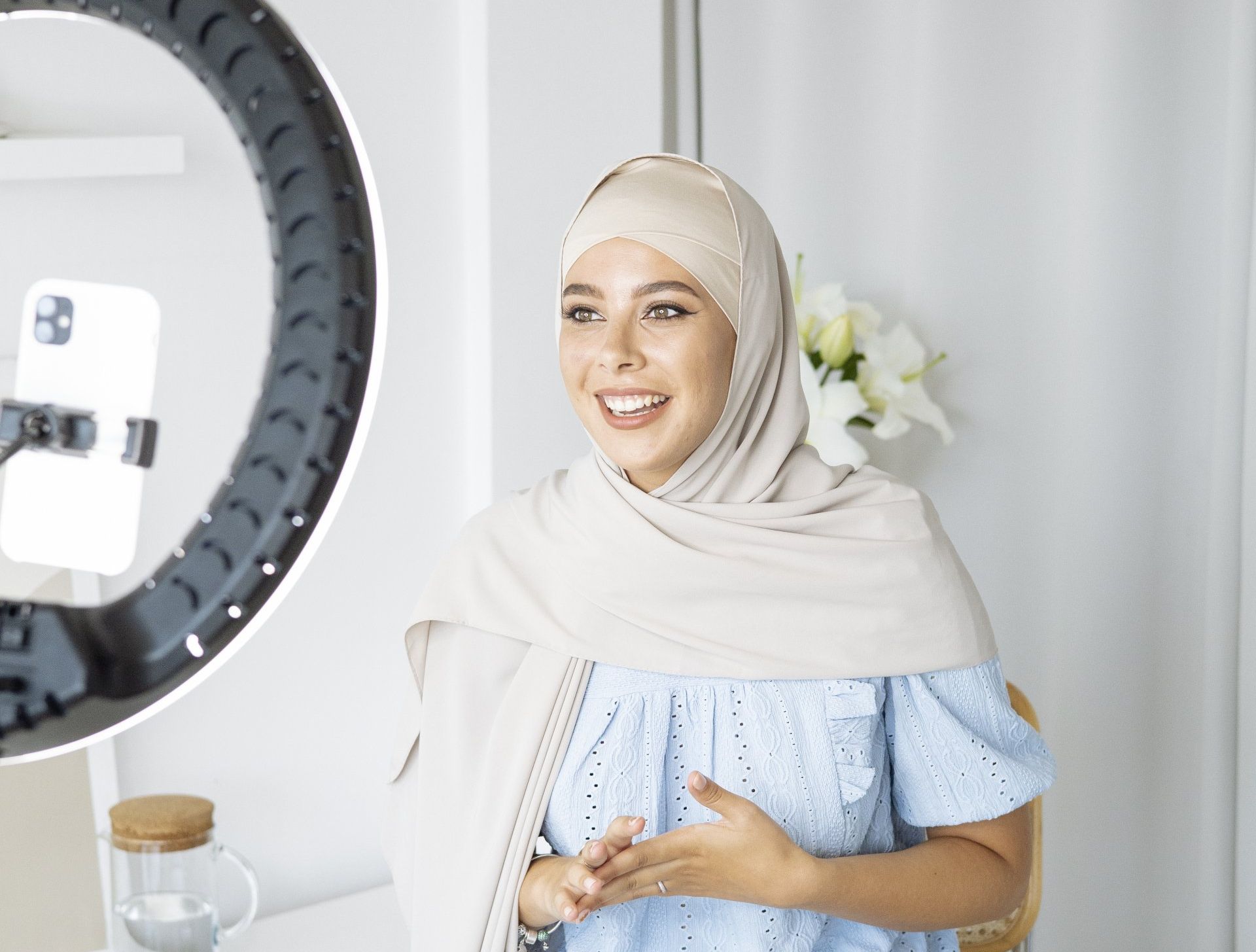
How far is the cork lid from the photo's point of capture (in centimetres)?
133

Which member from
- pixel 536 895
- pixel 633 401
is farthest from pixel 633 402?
pixel 536 895

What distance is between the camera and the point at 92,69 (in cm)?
106

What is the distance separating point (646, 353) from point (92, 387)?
92 cm

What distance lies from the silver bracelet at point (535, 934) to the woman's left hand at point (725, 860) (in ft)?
0.70

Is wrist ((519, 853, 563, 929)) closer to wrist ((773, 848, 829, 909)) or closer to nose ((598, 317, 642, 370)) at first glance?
wrist ((773, 848, 829, 909))

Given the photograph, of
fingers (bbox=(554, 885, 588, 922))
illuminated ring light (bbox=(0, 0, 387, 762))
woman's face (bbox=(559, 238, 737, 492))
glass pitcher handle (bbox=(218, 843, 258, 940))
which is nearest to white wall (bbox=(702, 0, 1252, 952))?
woman's face (bbox=(559, 238, 737, 492))

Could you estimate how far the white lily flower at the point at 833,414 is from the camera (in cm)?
173

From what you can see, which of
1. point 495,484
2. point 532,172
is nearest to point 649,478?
point 495,484

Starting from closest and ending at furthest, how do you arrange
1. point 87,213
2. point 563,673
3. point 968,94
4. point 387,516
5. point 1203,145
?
1. point 87,213
2. point 563,673
3. point 1203,145
4. point 387,516
5. point 968,94

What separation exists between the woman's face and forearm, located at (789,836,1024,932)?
1.39ft

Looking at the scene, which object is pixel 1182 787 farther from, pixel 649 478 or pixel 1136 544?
pixel 649 478

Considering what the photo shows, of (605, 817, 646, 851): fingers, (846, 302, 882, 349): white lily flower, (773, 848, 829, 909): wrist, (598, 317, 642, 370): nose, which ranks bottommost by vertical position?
(773, 848, 829, 909): wrist

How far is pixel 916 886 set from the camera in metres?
1.08

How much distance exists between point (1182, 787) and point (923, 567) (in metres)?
0.77
